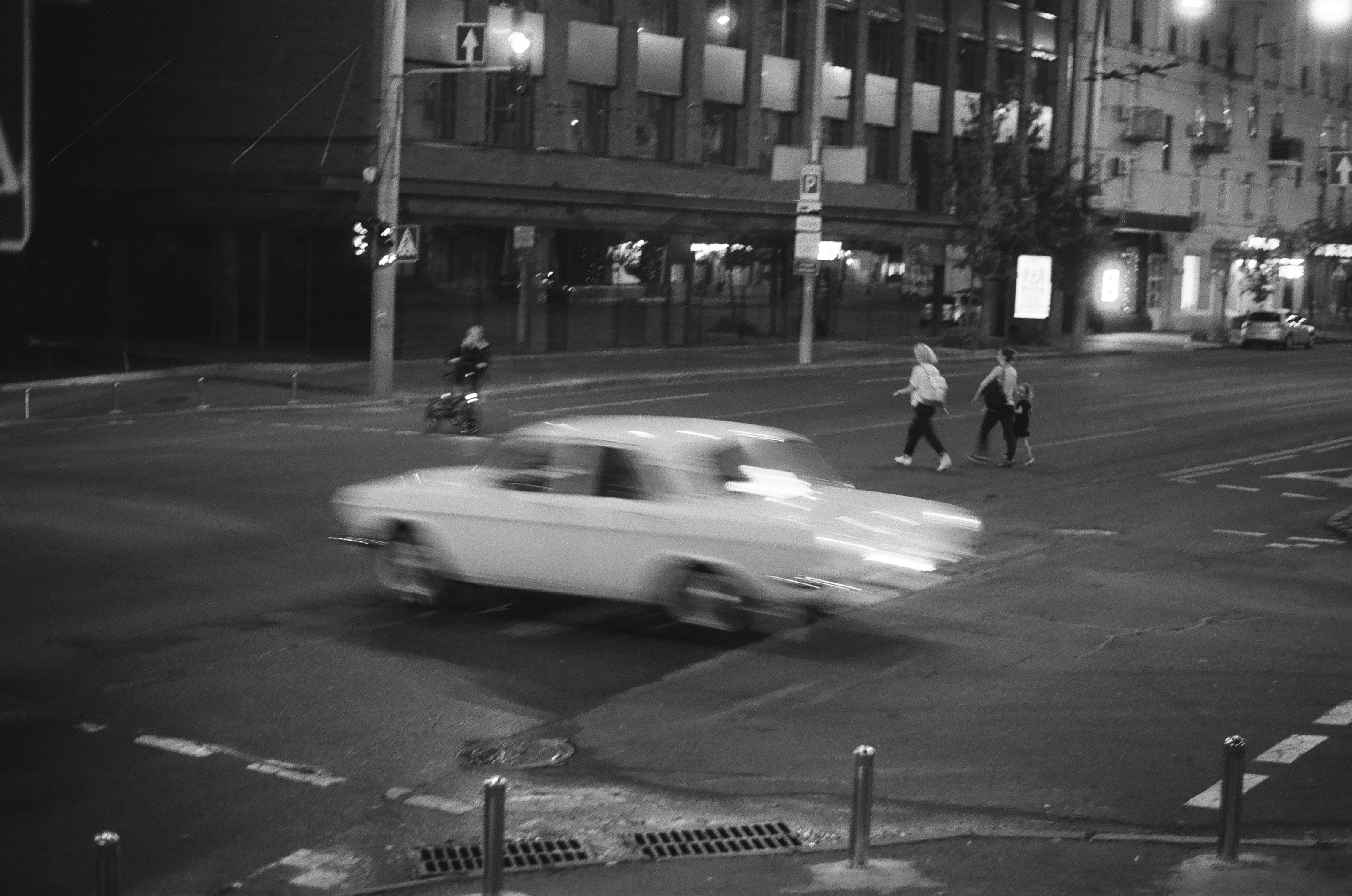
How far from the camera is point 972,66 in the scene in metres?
59.0

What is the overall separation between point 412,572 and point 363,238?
18.8m

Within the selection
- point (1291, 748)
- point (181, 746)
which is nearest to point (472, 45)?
point (181, 746)

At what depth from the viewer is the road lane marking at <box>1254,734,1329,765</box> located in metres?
8.86

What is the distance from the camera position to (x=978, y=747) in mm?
9117

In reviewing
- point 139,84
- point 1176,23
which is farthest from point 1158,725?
point 1176,23

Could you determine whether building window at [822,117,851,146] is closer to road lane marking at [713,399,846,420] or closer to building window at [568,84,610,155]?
building window at [568,84,610,155]

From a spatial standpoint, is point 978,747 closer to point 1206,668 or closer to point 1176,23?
point 1206,668

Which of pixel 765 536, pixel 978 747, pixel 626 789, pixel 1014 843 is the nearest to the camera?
pixel 1014 843

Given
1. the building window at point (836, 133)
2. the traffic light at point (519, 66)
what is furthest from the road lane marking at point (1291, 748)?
the building window at point (836, 133)

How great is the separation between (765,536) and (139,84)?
38.9 meters

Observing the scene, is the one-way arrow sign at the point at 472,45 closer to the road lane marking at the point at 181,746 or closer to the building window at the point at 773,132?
the road lane marking at the point at 181,746

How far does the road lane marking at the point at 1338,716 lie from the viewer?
9672 millimetres

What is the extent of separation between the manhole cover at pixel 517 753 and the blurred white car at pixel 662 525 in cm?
239

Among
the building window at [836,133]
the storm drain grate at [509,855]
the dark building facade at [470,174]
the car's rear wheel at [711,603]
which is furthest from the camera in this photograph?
the building window at [836,133]
